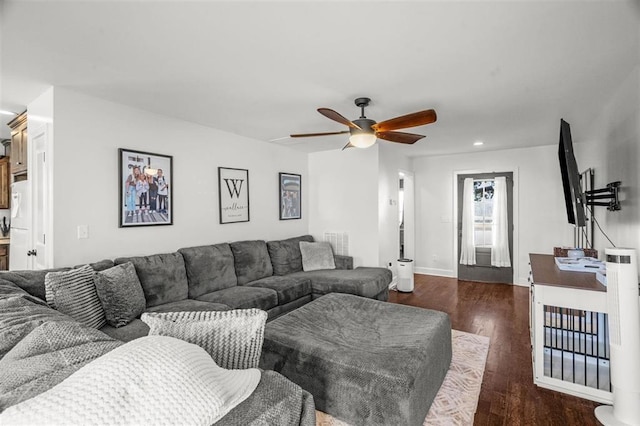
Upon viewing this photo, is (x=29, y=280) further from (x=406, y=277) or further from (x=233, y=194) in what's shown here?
(x=406, y=277)

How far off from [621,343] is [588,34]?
71.9 inches

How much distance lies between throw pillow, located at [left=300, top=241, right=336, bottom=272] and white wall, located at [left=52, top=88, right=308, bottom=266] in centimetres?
67

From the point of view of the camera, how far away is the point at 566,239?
499 cm

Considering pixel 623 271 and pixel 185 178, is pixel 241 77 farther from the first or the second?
pixel 623 271

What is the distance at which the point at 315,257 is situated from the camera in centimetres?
467

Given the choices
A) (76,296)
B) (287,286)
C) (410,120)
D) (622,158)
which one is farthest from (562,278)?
(76,296)

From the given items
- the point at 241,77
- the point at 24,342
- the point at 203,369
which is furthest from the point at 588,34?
the point at 24,342

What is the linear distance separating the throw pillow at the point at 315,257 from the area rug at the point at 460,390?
6.59 feet

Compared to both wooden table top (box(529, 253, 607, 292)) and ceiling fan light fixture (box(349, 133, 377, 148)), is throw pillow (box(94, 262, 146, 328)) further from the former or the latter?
wooden table top (box(529, 253, 607, 292))

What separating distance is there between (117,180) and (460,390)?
3.41 metres

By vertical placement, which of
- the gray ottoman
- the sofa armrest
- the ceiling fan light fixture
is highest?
the ceiling fan light fixture

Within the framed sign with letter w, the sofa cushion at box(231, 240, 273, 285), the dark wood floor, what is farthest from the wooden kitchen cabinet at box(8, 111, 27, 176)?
the dark wood floor

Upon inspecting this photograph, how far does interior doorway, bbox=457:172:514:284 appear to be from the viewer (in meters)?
5.50

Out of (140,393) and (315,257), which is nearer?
(140,393)
